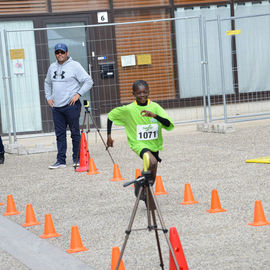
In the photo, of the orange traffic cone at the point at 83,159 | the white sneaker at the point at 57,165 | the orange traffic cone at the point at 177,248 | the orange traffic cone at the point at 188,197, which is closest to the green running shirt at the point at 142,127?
the orange traffic cone at the point at 188,197

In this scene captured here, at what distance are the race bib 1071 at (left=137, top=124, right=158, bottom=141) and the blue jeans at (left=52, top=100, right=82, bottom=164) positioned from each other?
3781mm

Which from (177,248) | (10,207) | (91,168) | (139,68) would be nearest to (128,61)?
(139,68)

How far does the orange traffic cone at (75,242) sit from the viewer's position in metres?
6.01

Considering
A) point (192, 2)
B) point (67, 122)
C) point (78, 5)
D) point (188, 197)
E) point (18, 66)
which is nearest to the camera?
point (188, 197)

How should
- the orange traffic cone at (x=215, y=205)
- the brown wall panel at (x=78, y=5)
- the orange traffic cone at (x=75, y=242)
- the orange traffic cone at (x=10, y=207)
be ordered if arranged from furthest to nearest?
the brown wall panel at (x=78, y=5), the orange traffic cone at (x=10, y=207), the orange traffic cone at (x=215, y=205), the orange traffic cone at (x=75, y=242)

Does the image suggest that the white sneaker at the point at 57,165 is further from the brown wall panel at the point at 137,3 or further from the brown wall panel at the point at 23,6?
the brown wall panel at the point at 137,3

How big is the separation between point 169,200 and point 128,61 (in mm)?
8626

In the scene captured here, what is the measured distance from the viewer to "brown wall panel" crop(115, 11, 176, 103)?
52.7 feet

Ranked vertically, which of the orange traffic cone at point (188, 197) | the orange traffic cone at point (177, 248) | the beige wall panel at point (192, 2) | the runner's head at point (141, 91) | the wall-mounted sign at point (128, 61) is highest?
the beige wall panel at point (192, 2)

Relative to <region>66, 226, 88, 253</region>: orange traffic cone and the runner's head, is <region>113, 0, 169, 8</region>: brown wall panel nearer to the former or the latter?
the runner's head

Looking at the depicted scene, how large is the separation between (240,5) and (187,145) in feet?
20.4

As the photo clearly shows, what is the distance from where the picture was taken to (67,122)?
36.6 feet

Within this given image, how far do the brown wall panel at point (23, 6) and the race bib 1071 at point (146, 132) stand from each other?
981 centimetres

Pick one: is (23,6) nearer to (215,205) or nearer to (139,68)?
(139,68)
